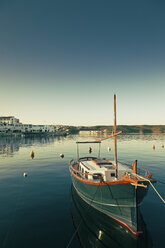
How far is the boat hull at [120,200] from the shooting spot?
9.31 m

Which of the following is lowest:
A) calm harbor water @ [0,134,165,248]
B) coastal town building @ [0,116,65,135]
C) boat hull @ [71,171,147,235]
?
calm harbor water @ [0,134,165,248]

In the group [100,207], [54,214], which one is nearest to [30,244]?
[54,214]

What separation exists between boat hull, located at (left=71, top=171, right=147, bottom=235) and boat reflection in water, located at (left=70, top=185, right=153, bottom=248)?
0.49 m

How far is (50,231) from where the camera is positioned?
1001cm

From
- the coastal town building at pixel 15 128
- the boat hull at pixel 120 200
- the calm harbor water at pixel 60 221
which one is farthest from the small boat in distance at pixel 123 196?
the coastal town building at pixel 15 128

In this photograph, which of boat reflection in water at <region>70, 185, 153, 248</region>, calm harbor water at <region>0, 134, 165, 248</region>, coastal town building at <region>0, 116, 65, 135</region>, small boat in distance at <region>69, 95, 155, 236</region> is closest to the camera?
boat reflection in water at <region>70, 185, 153, 248</region>

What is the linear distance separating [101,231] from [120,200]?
2943 mm

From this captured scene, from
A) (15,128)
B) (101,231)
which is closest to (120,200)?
(101,231)

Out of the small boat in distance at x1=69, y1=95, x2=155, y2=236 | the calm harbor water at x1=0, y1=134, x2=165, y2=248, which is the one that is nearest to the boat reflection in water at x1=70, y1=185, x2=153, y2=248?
the calm harbor water at x1=0, y1=134, x2=165, y2=248

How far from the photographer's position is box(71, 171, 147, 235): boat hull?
9.31 m

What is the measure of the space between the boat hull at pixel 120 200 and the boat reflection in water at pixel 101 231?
1.62 feet

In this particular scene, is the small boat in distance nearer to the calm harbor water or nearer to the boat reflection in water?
the boat reflection in water

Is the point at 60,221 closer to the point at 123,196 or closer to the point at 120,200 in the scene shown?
the point at 120,200

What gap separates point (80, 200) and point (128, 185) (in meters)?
7.75
